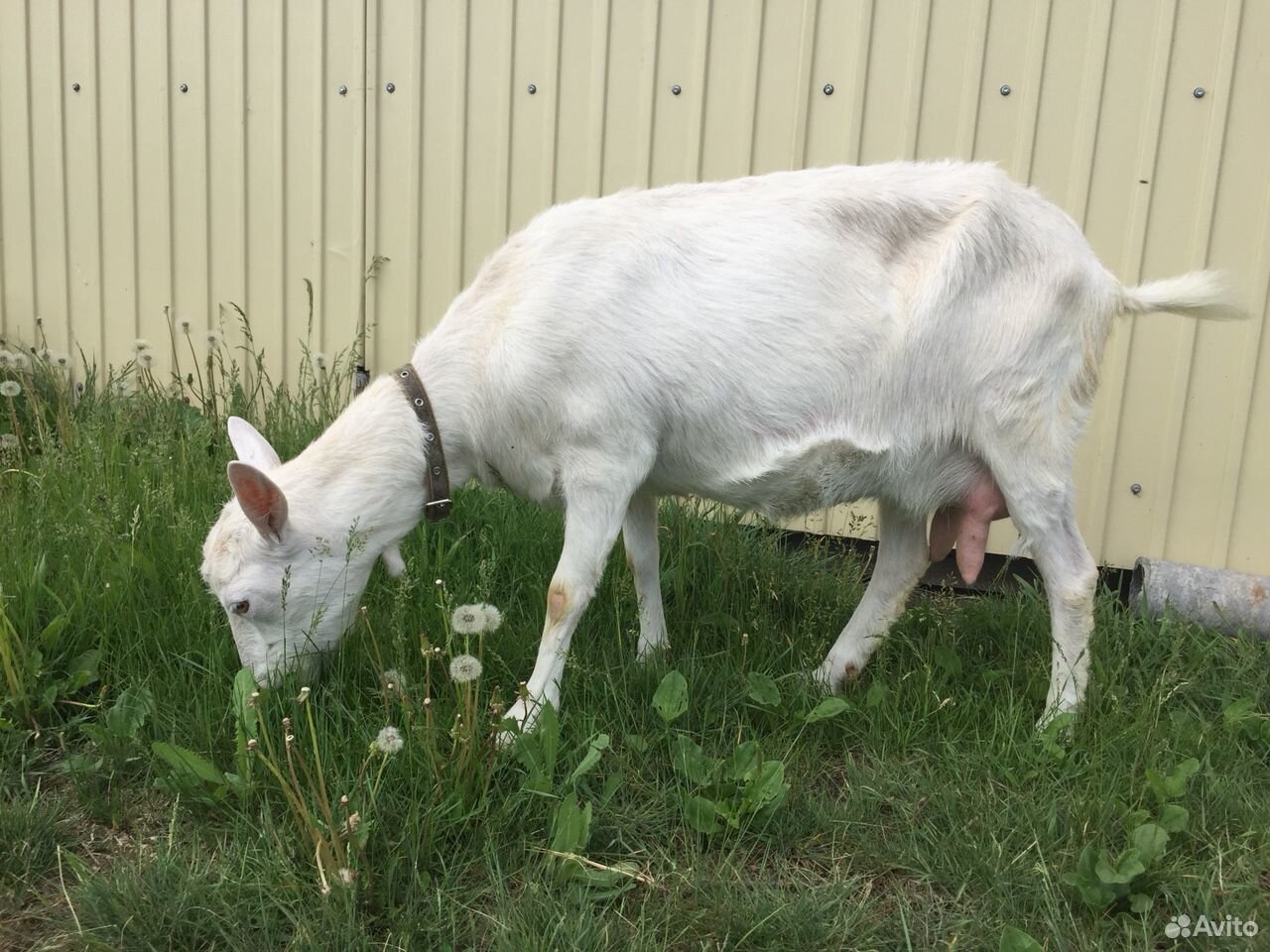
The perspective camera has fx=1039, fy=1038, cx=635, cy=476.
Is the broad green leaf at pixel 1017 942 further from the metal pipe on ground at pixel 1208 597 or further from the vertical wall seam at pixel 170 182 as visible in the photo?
the vertical wall seam at pixel 170 182

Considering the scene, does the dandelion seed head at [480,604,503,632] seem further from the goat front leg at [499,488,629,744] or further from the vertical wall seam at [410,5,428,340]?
the vertical wall seam at [410,5,428,340]

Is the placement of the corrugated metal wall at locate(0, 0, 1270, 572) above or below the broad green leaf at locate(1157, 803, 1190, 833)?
above

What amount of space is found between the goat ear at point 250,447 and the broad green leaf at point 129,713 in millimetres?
732

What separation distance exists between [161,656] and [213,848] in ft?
2.65

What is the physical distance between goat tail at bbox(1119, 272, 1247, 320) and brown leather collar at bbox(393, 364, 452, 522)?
213 cm

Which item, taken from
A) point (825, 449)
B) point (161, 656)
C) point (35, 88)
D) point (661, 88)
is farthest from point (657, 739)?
point (35, 88)

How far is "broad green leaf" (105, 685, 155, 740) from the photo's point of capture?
2885 mm

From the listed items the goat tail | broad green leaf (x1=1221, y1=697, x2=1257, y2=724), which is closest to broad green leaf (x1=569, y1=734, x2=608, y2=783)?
broad green leaf (x1=1221, y1=697, x2=1257, y2=724)

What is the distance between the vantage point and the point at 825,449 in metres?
3.07

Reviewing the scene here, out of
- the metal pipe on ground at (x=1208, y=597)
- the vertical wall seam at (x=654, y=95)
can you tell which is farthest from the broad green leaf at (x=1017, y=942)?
the vertical wall seam at (x=654, y=95)

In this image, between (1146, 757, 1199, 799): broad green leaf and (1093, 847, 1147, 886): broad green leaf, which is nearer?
(1093, 847, 1147, 886): broad green leaf

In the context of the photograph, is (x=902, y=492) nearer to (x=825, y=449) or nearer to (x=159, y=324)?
(x=825, y=449)

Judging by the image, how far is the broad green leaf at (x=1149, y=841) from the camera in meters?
2.46

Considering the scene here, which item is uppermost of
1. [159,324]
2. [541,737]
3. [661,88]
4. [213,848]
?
[661,88]
